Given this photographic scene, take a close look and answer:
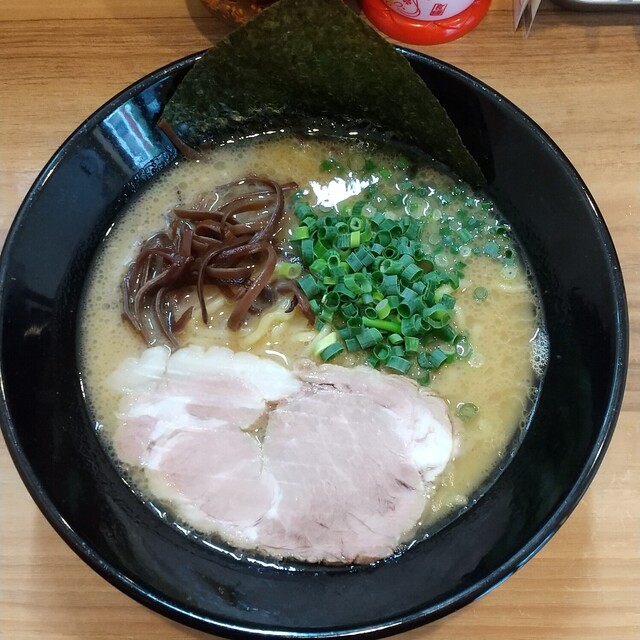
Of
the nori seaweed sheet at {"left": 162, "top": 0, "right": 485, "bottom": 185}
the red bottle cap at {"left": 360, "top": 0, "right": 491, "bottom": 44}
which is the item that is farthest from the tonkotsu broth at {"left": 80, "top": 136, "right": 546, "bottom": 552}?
the red bottle cap at {"left": 360, "top": 0, "right": 491, "bottom": 44}

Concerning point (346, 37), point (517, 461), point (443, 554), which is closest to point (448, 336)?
point (517, 461)

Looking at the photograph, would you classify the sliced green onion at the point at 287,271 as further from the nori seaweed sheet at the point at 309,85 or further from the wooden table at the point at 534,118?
the wooden table at the point at 534,118

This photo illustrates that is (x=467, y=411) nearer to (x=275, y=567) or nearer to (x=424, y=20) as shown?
(x=275, y=567)

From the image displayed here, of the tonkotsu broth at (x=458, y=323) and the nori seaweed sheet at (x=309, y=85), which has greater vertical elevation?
the nori seaweed sheet at (x=309, y=85)

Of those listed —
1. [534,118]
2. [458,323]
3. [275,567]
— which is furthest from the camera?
[534,118]

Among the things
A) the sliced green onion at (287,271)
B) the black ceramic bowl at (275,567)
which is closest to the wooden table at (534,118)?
the black ceramic bowl at (275,567)

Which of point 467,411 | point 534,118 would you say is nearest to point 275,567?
point 467,411
